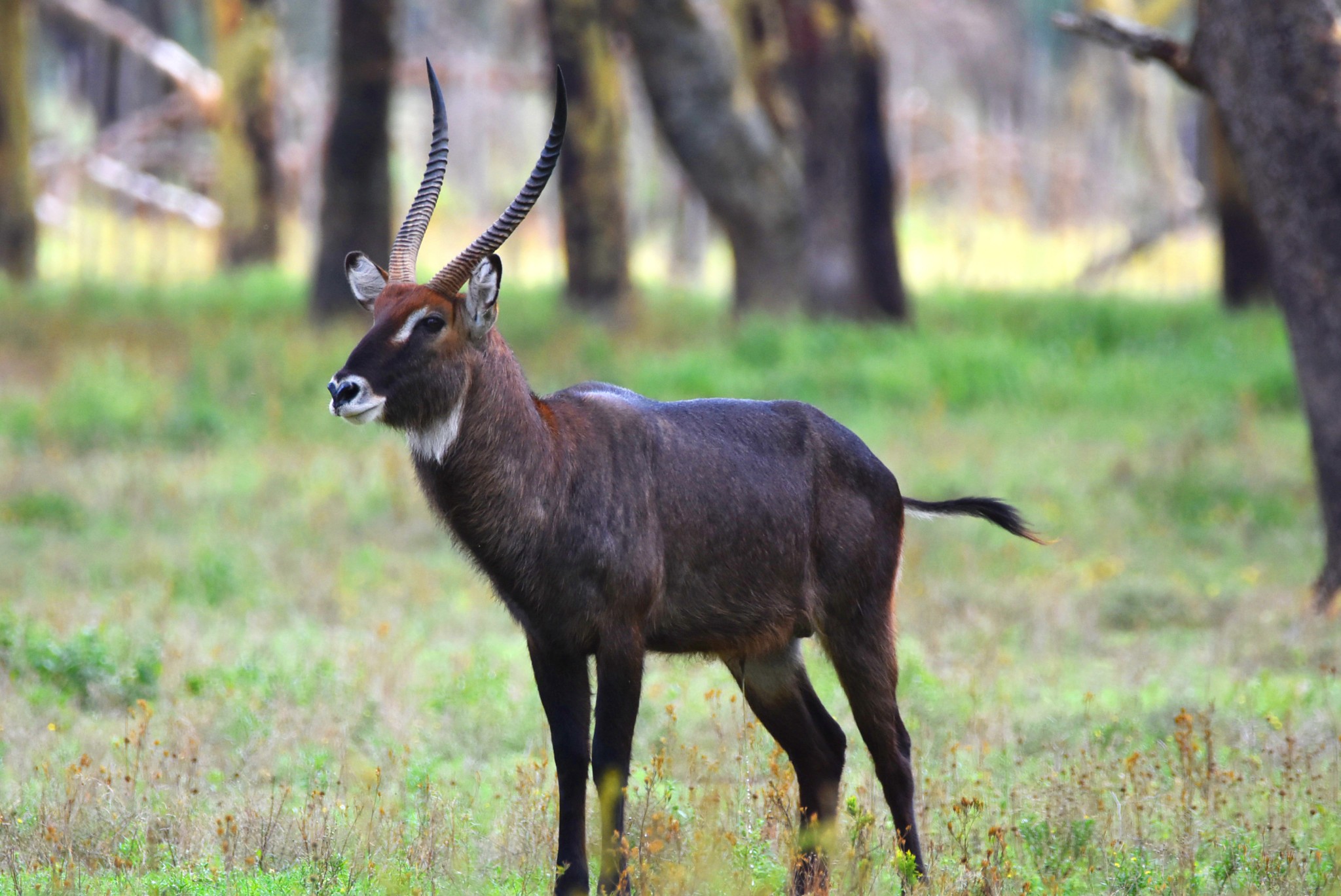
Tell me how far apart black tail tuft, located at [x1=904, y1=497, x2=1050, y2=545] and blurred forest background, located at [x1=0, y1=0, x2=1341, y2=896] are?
858 mm

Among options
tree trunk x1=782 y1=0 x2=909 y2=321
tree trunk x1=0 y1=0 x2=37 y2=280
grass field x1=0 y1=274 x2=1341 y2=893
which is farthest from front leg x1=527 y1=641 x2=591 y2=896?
tree trunk x1=0 y1=0 x2=37 y2=280

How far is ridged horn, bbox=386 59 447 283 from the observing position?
456 centimetres

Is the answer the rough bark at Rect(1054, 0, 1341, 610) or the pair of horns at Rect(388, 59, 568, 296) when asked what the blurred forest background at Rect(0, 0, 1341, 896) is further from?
the pair of horns at Rect(388, 59, 568, 296)

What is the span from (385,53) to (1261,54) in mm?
10629

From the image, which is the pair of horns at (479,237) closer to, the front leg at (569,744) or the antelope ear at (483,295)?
the antelope ear at (483,295)

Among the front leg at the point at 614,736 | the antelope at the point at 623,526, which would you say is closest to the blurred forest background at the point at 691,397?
Answer: the front leg at the point at 614,736

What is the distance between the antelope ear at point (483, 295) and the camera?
4.34m

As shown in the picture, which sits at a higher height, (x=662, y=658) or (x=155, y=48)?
(x=155, y=48)

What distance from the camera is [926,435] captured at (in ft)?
40.4

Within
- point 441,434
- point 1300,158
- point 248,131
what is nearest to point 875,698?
point 441,434

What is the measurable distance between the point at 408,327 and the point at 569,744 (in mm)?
1156

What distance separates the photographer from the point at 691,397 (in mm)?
12461

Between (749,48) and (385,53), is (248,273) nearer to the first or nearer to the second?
(385,53)

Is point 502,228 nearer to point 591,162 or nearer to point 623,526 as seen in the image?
point 623,526
